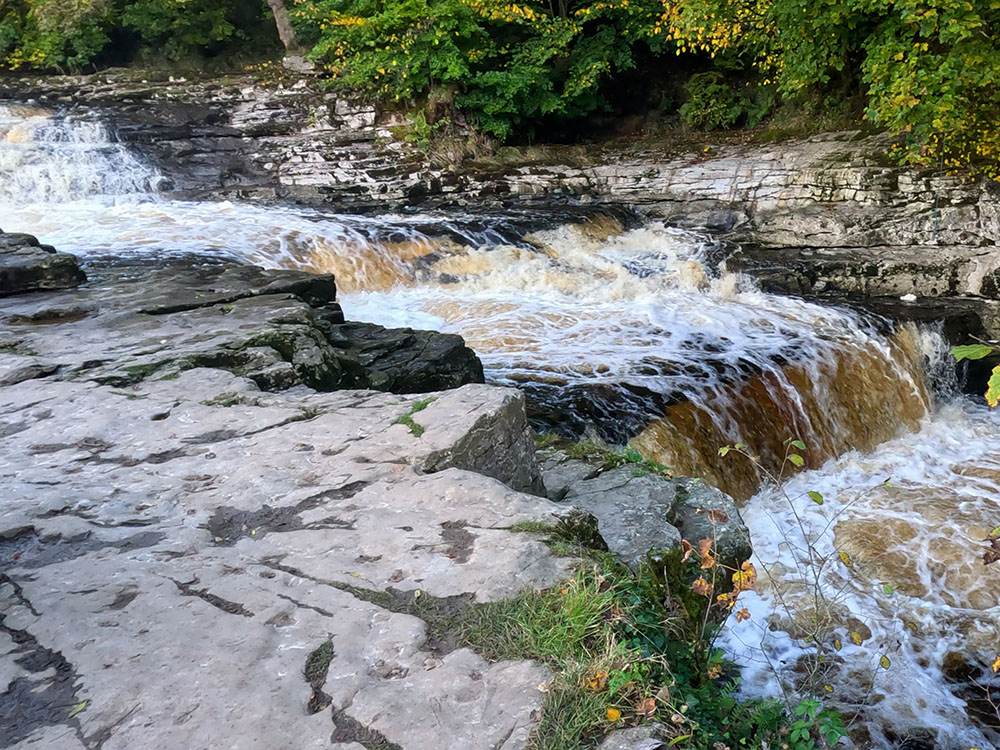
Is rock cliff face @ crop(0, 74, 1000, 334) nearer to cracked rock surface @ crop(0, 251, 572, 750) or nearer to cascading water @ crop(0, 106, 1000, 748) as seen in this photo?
cascading water @ crop(0, 106, 1000, 748)

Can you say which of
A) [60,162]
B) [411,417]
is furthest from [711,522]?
[60,162]

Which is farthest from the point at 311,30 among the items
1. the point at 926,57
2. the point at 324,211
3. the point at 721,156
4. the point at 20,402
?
the point at 20,402

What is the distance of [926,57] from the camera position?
8.48 meters

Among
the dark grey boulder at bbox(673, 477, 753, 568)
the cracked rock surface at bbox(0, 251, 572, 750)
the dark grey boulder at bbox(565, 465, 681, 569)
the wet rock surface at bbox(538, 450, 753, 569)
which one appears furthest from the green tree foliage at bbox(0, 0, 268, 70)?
the dark grey boulder at bbox(673, 477, 753, 568)

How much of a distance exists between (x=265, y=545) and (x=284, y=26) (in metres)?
15.1

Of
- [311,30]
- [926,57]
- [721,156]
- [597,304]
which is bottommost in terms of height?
[597,304]

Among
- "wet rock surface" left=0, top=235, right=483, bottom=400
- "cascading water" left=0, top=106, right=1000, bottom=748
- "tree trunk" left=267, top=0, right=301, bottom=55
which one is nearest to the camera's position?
"cascading water" left=0, top=106, right=1000, bottom=748

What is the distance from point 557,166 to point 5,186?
9200mm

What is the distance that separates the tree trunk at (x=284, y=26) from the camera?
1491 cm

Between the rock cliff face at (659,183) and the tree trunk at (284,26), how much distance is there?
1439mm

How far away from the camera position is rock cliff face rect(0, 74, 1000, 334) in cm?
948

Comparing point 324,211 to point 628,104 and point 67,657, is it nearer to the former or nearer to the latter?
point 628,104

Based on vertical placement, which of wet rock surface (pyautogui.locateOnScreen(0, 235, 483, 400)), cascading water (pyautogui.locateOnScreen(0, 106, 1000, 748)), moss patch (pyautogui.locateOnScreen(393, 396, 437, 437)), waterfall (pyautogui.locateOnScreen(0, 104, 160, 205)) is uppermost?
waterfall (pyautogui.locateOnScreen(0, 104, 160, 205))

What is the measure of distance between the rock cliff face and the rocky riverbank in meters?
7.08
